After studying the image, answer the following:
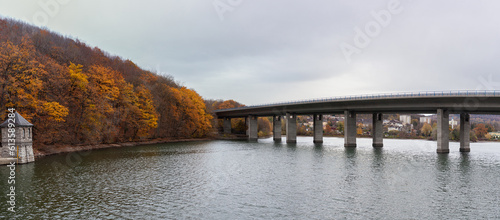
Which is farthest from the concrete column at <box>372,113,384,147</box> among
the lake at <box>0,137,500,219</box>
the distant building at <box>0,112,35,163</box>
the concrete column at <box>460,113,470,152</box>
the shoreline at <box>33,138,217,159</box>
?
the distant building at <box>0,112,35,163</box>

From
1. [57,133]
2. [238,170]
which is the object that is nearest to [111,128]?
[57,133]

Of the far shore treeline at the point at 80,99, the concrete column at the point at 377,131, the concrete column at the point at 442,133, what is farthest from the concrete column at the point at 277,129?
the concrete column at the point at 442,133

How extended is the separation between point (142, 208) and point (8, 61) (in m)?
39.9

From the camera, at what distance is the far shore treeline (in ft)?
146

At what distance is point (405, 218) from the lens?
1784 cm

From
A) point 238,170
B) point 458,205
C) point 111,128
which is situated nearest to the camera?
point 458,205

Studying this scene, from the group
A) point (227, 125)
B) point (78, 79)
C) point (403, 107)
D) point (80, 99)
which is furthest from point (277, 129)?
point (78, 79)

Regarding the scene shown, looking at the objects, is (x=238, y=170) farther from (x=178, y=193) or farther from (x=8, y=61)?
(x=8, y=61)

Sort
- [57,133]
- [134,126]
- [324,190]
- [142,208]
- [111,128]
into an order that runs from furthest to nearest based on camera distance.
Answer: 1. [134,126]
2. [111,128]
3. [57,133]
4. [324,190]
5. [142,208]

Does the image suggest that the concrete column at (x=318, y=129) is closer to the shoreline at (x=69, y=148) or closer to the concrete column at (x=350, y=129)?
the concrete column at (x=350, y=129)

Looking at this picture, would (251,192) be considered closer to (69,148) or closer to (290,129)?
(69,148)

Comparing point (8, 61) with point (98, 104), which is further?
point (98, 104)

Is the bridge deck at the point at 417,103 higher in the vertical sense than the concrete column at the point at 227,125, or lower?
higher

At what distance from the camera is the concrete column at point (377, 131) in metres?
76.9
